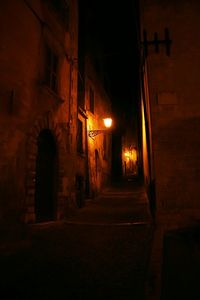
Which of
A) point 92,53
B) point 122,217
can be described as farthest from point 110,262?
point 92,53

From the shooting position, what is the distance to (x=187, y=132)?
20.2 ft

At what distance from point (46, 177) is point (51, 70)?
312cm

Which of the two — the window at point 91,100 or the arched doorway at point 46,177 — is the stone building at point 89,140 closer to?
the window at point 91,100

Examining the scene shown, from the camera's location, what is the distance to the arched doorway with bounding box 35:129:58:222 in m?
6.81

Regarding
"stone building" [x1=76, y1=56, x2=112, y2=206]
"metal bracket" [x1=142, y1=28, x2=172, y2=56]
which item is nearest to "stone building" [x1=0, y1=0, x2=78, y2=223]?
"stone building" [x1=76, y1=56, x2=112, y2=206]

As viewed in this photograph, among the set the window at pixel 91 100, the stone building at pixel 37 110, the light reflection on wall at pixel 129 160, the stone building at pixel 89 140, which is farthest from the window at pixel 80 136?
the light reflection on wall at pixel 129 160

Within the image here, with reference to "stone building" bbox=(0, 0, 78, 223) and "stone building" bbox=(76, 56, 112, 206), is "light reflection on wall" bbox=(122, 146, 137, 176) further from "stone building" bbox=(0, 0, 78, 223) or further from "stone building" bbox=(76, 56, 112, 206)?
"stone building" bbox=(0, 0, 78, 223)

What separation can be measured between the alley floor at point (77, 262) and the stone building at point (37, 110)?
89 cm

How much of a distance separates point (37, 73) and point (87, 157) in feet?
20.0

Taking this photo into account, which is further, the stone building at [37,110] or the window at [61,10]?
the window at [61,10]

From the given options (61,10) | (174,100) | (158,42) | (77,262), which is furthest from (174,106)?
(61,10)

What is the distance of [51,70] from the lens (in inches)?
284

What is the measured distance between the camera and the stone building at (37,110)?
5.21 m

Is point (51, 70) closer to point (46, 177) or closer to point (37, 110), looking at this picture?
point (37, 110)
